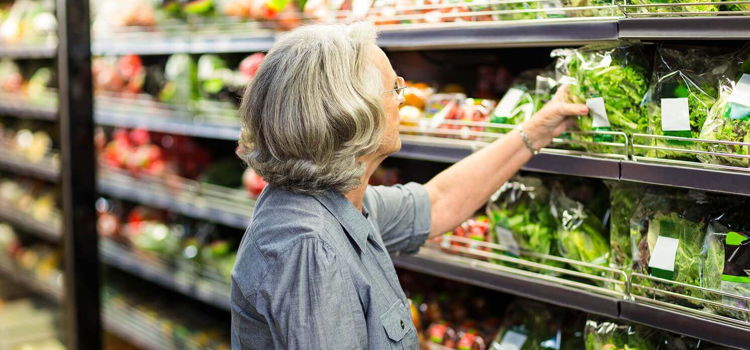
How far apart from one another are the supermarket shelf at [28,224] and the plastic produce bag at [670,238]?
3373 millimetres

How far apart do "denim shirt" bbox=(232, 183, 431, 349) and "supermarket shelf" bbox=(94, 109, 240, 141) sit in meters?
1.49

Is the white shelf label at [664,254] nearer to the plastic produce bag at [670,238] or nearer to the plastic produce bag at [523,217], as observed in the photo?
the plastic produce bag at [670,238]

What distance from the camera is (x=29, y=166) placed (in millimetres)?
4414

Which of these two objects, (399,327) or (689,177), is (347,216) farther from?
Result: (689,177)

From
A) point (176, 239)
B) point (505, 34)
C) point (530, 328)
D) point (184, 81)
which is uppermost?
point (505, 34)

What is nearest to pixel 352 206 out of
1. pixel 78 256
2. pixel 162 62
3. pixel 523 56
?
pixel 523 56

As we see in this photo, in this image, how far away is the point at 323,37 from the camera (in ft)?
4.74

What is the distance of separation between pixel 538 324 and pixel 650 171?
0.66m

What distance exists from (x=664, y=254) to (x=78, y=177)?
7.63ft

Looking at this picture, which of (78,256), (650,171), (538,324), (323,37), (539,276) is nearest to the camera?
(323,37)

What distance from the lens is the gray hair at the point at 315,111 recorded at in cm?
138

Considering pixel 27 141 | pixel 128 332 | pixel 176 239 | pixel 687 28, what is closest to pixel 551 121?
pixel 687 28

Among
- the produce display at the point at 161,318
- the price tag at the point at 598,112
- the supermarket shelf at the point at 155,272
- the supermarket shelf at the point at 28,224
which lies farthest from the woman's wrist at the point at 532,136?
the supermarket shelf at the point at 28,224

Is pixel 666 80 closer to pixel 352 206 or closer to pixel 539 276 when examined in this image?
pixel 539 276
